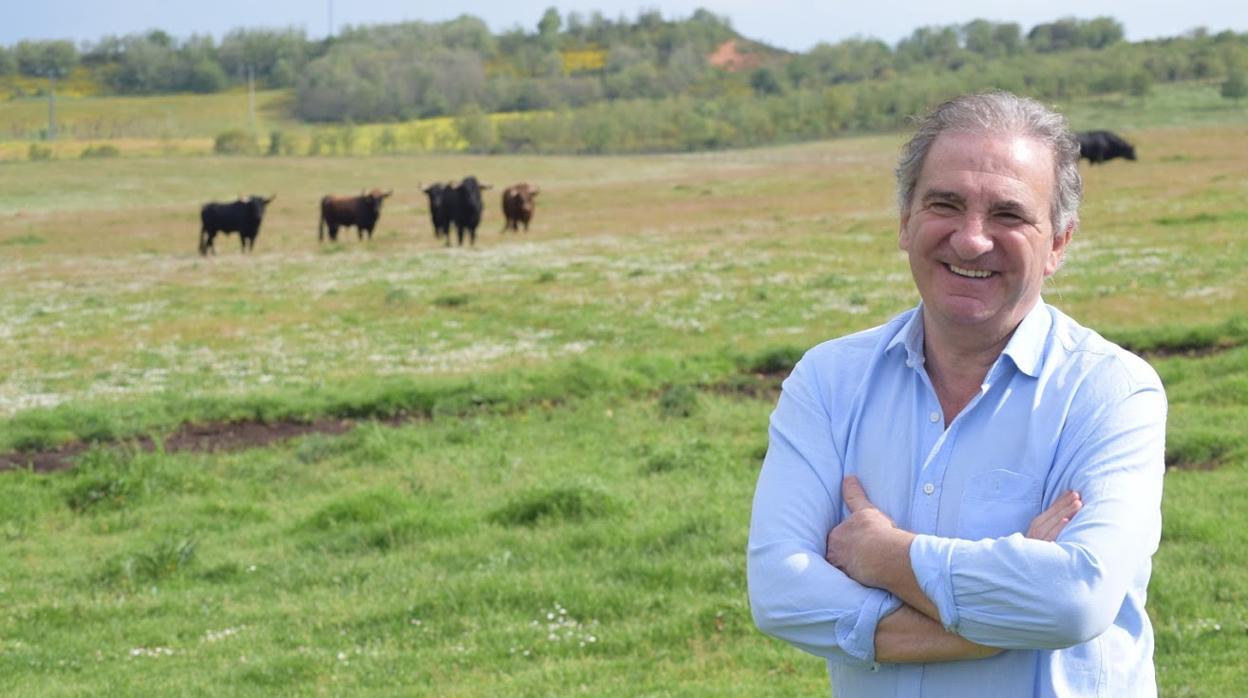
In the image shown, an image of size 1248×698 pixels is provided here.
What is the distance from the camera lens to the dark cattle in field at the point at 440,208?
4447 centimetres

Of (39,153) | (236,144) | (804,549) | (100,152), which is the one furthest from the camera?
(236,144)

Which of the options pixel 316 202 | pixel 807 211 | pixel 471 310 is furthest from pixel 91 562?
pixel 316 202

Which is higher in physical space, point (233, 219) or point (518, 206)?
point (518, 206)

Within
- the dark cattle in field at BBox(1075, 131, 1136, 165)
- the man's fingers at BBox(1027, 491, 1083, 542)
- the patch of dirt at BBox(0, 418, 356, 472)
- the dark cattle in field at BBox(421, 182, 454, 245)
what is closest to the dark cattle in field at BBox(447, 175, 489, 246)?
the dark cattle in field at BBox(421, 182, 454, 245)

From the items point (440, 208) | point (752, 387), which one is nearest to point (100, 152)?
point (440, 208)

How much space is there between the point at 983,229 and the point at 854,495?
2.26 ft

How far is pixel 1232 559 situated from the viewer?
26.9 feet

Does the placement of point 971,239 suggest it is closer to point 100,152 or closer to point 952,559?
point 952,559

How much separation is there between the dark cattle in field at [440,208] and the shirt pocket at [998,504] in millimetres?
40623

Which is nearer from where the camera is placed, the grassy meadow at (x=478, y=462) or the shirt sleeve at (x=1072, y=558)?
the shirt sleeve at (x=1072, y=558)

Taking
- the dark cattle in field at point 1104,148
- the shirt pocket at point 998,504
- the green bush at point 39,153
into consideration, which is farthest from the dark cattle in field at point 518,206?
the green bush at point 39,153

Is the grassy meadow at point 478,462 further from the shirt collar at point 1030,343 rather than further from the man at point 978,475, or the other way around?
the shirt collar at point 1030,343

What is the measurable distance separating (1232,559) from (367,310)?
62.5ft

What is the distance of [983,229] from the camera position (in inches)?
132
